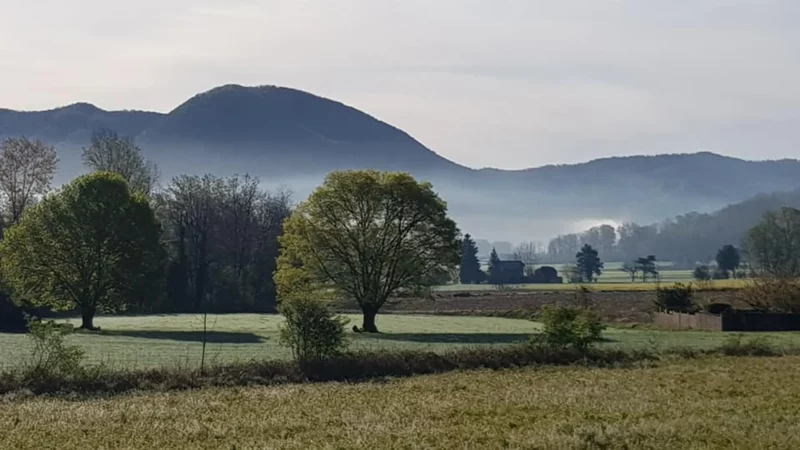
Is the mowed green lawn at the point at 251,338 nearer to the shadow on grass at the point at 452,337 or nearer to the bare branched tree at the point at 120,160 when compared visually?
the shadow on grass at the point at 452,337

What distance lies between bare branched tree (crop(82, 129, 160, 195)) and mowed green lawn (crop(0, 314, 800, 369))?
644 inches

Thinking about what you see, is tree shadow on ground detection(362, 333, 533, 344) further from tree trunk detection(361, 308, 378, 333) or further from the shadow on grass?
tree trunk detection(361, 308, 378, 333)

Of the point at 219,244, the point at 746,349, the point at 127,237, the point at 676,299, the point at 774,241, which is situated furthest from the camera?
the point at 774,241

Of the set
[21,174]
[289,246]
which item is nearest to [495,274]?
[21,174]

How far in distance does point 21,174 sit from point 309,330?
54.2 m

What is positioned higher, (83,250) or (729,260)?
(729,260)

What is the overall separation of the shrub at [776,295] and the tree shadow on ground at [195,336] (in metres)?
31.5

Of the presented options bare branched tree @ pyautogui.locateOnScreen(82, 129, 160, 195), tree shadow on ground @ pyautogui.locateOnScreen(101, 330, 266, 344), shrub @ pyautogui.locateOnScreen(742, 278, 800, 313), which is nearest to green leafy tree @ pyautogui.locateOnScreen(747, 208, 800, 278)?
shrub @ pyautogui.locateOnScreen(742, 278, 800, 313)

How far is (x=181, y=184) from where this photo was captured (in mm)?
91438

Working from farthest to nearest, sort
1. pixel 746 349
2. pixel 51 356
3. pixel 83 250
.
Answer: pixel 83 250 < pixel 746 349 < pixel 51 356

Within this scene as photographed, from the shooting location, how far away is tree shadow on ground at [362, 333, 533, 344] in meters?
45.6

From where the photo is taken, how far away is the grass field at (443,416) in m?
17.3

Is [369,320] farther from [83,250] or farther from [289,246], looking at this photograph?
[83,250]

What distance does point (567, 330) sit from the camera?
111 feet
